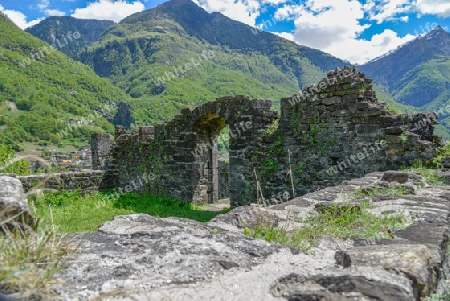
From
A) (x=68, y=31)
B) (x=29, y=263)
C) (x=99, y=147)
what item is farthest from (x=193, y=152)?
(x=68, y=31)

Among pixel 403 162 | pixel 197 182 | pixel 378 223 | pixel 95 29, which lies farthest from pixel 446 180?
pixel 95 29

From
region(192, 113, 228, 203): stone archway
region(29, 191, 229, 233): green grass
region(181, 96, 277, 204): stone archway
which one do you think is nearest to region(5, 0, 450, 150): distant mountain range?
region(192, 113, 228, 203): stone archway

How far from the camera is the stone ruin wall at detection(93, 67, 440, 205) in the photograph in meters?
6.54

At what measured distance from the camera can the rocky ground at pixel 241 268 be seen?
1.33 m

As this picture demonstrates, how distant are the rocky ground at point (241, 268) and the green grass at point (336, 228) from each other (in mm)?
91

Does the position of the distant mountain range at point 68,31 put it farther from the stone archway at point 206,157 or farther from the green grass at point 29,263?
the green grass at point 29,263

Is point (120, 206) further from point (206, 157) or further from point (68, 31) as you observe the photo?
point (68, 31)

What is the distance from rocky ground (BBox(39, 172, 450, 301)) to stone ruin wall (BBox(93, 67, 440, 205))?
2942 millimetres

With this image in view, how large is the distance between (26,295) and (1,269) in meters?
0.12

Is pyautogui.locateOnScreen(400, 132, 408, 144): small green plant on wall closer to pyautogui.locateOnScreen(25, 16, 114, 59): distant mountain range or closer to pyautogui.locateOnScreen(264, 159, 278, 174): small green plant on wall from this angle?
pyautogui.locateOnScreen(264, 159, 278, 174): small green plant on wall

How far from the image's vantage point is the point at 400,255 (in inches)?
62.6

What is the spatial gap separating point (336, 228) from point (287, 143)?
18.9 ft

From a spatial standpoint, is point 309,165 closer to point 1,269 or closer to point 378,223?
point 378,223

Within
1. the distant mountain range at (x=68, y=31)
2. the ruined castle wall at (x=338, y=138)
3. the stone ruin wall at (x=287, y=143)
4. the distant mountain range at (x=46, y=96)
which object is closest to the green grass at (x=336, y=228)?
the stone ruin wall at (x=287, y=143)
